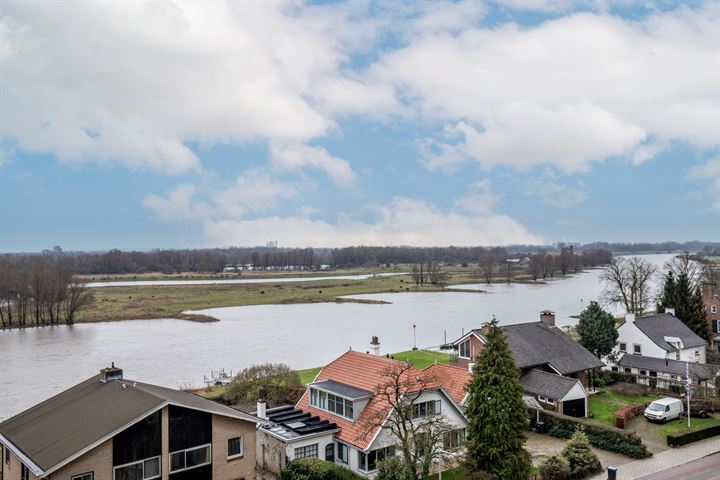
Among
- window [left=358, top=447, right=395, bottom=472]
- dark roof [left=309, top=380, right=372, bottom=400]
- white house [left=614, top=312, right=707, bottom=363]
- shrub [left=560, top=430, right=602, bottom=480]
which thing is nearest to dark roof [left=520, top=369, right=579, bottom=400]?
shrub [left=560, top=430, right=602, bottom=480]

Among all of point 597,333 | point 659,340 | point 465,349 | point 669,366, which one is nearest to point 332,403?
point 465,349

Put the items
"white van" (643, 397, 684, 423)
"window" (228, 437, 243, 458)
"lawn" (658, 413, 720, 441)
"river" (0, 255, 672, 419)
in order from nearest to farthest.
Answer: "window" (228, 437, 243, 458) < "lawn" (658, 413, 720, 441) < "white van" (643, 397, 684, 423) < "river" (0, 255, 672, 419)

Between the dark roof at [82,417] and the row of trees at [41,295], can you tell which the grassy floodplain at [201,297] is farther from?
the dark roof at [82,417]

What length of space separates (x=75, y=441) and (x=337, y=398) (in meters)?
10.4

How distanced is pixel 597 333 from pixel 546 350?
6.56 m

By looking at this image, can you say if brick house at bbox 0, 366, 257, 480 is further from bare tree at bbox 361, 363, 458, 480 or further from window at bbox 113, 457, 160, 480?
bare tree at bbox 361, 363, 458, 480

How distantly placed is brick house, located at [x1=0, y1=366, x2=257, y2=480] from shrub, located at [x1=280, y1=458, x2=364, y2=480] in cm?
166

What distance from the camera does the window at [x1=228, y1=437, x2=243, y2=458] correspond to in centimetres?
1911

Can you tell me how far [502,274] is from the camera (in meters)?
158

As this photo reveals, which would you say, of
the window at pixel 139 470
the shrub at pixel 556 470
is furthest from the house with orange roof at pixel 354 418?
the window at pixel 139 470

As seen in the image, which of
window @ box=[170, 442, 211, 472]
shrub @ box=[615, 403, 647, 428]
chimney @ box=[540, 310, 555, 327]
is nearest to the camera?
window @ box=[170, 442, 211, 472]

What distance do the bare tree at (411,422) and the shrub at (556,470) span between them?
3.75 m

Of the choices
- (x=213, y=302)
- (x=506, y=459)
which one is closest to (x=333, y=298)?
(x=213, y=302)

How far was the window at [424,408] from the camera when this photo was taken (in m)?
22.7
